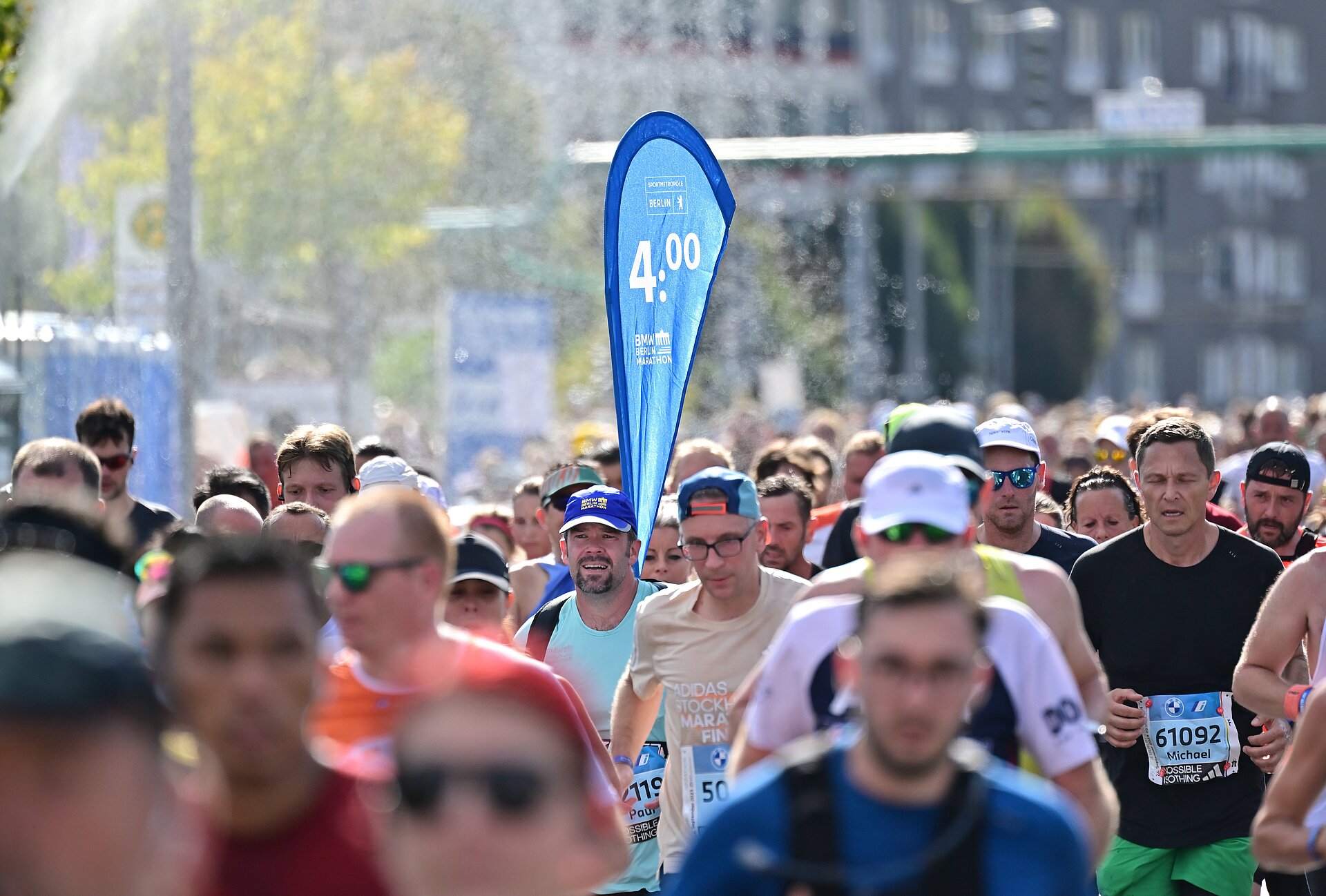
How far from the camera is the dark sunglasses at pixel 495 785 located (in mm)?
2664

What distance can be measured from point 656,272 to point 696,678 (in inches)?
90.7

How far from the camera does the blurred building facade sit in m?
54.0

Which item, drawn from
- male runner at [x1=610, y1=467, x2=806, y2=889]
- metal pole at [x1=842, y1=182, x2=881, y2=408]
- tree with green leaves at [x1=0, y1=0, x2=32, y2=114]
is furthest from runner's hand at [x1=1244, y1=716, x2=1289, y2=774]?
metal pole at [x1=842, y1=182, x2=881, y2=408]

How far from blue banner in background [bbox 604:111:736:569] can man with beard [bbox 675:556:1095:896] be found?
170 inches

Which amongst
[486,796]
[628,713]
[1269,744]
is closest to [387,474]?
[628,713]

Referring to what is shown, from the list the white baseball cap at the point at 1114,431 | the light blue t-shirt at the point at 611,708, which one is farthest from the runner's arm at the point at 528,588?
the white baseball cap at the point at 1114,431

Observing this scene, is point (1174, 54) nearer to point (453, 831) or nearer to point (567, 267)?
point (567, 267)

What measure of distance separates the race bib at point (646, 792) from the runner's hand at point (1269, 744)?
5.83 ft

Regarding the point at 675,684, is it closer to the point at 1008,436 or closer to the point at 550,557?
the point at 1008,436

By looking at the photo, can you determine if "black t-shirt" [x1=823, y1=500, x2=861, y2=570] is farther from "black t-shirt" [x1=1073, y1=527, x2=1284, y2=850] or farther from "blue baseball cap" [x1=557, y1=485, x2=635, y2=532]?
"black t-shirt" [x1=1073, y1=527, x2=1284, y2=850]

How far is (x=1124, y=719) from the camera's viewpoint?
6.77m

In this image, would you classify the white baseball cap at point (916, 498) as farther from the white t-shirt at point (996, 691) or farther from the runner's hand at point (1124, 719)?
the runner's hand at point (1124, 719)

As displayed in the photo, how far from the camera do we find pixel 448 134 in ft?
108

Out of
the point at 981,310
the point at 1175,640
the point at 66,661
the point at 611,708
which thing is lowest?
the point at 611,708
